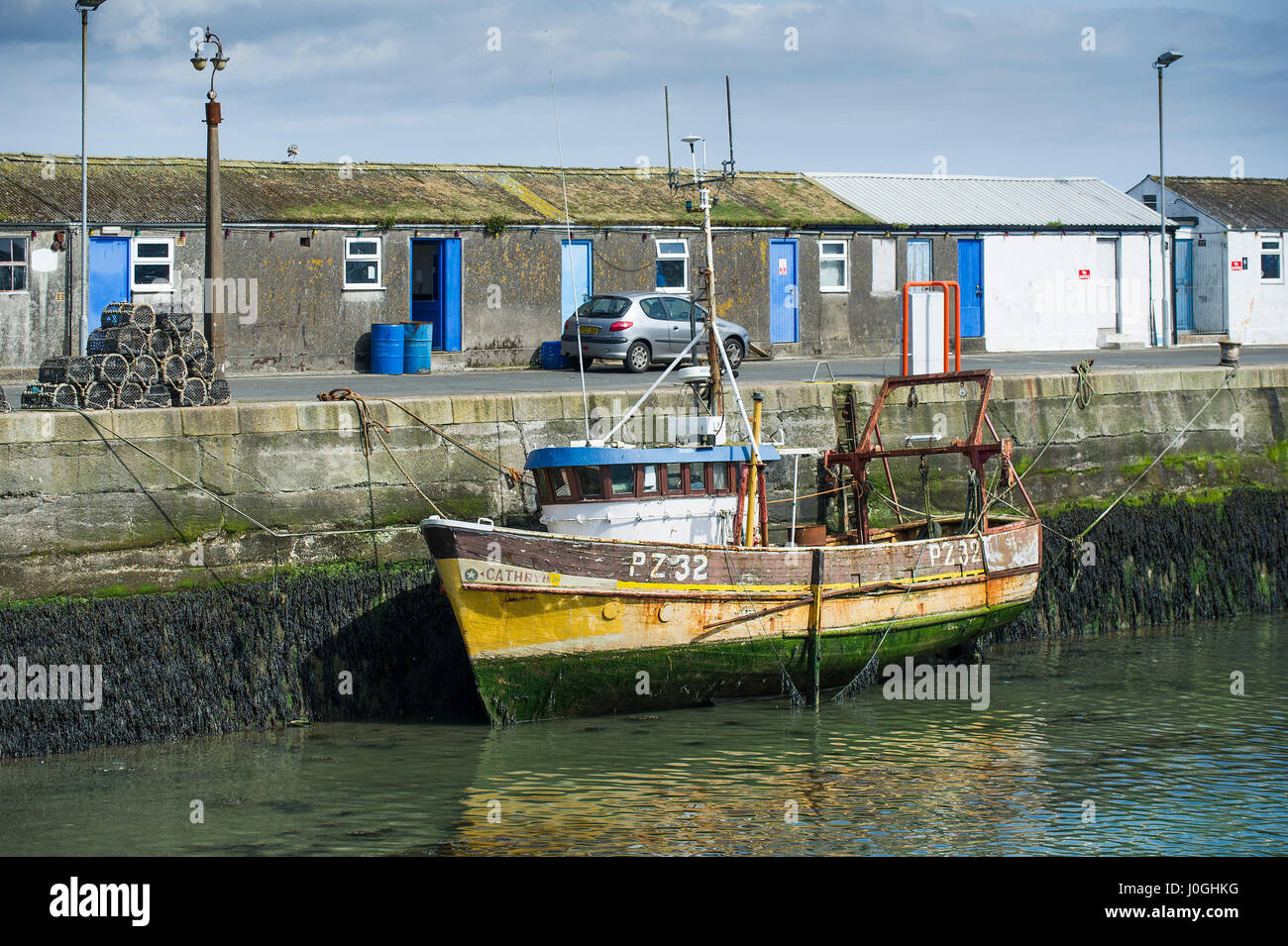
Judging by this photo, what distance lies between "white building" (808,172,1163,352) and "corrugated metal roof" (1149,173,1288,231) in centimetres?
201

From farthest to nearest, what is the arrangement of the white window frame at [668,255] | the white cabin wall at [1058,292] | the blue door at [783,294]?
the white cabin wall at [1058,292] → the blue door at [783,294] → the white window frame at [668,255]

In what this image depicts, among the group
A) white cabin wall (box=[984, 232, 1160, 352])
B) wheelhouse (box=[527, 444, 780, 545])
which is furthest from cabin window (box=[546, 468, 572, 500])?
white cabin wall (box=[984, 232, 1160, 352])

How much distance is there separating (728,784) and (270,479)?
5.41 metres

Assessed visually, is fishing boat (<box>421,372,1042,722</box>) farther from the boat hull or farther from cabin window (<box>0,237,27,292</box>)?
cabin window (<box>0,237,27,292</box>)

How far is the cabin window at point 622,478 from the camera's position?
45.2ft

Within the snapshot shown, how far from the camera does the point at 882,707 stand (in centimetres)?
1431

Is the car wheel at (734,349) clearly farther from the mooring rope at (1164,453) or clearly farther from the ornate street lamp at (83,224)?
the ornate street lamp at (83,224)

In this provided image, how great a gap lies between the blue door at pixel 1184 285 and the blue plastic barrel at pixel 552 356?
15996mm

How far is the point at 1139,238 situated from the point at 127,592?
81.6 feet

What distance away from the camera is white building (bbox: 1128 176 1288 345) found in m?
33.5

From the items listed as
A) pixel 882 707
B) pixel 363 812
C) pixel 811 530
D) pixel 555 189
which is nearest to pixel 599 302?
pixel 555 189

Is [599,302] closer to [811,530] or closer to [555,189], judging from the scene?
[555,189]

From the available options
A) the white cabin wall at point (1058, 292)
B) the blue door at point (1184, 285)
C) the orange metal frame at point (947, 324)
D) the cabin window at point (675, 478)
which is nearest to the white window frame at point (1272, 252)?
the blue door at point (1184, 285)

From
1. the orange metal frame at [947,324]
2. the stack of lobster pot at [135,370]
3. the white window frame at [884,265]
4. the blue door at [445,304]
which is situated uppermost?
the white window frame at [884,265]
